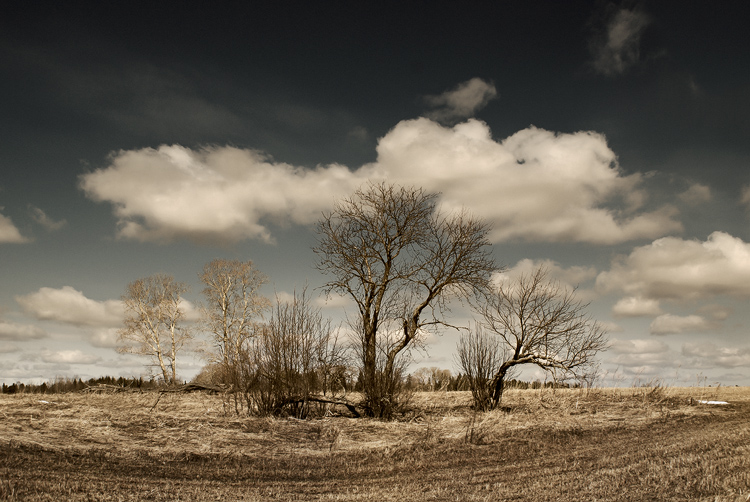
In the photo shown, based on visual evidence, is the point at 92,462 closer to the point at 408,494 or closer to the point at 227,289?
the point at 408,494

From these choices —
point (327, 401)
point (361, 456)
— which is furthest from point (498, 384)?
point (361, 456)

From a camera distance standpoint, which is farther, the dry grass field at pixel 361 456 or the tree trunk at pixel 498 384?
the tree trunk at pixel 498 384

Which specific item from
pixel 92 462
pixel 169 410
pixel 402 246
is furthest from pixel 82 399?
pixel 402 246

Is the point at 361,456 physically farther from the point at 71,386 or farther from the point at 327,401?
the point at 71,386

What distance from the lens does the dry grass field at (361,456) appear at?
6414 millimetres

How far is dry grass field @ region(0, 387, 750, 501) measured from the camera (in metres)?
6.41

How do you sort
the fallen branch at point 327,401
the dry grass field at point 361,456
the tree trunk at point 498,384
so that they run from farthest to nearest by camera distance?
the tree trunk at point 498,384
the fallen branch at point 327,401
the dry grass field at point 361,456

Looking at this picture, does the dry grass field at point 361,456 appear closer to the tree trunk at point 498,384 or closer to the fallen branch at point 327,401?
the fallen branch at point 327,401

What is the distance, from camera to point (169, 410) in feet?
40.8

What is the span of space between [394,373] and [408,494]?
291 inches

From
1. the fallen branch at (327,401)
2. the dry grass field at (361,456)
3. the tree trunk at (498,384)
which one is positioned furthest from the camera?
the tree trunk at (498,384)

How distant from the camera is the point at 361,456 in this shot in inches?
356

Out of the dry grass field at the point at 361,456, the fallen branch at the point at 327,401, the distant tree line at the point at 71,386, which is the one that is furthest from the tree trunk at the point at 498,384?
the distant tree line at the point at 71,386

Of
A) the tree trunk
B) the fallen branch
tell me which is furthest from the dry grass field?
the tree trunk
